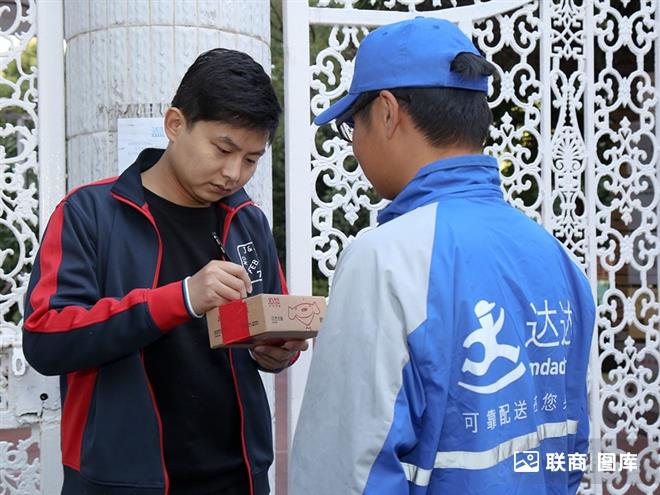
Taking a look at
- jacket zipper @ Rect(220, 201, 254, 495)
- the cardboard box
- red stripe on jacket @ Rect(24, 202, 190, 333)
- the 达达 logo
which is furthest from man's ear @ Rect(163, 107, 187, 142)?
the 达达 logo

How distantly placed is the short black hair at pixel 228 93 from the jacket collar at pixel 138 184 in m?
0.21

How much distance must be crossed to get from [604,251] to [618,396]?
0.74 metres

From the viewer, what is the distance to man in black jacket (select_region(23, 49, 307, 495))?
81.6 inches

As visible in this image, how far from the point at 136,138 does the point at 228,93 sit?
93cm

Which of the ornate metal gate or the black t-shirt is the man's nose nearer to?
the black t-shirt

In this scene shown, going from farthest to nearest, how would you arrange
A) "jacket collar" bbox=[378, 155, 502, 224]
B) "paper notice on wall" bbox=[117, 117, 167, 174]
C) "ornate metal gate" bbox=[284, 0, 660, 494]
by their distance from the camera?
1. "ornate metal gate" bbox=[284, 0, 660, 494]
2. "paper notice on wall" bbox=[117, 117, 167, 174]
3. "jacket collar" bbox=[378, 155, 502, 224]

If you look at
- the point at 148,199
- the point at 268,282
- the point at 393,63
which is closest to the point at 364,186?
the point at 268,282

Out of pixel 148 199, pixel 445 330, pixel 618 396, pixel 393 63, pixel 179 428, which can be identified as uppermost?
pixel 393 63

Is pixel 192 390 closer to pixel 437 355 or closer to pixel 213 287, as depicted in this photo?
pixel 213 287

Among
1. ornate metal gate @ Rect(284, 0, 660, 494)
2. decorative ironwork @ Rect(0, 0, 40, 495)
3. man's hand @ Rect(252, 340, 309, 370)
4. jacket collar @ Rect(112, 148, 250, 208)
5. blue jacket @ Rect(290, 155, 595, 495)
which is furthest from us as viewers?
ornate metal gate @ Rect(284, 0, 660, 494)

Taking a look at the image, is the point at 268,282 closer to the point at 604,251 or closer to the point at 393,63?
the point at 393,63

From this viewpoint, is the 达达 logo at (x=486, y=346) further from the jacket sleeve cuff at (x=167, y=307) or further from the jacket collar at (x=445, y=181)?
the jacket sleeve cuff at (x=167, y=307)

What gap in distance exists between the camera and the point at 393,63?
1.70 m

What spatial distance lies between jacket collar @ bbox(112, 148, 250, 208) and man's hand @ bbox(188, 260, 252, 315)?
0.31 meters
